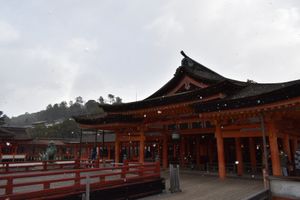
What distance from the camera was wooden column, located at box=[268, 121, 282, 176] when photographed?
11922 millimetres

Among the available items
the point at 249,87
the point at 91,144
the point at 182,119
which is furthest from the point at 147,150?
the point at 249,87

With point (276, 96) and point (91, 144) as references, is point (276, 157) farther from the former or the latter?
point (91, 144)

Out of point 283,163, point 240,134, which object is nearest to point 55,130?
point 240,134

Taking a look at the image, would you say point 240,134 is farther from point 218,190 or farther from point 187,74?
point 187,74

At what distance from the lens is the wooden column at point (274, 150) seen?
39.1 feet

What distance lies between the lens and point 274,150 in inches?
475

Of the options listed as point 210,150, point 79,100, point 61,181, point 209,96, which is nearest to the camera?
point 61,181

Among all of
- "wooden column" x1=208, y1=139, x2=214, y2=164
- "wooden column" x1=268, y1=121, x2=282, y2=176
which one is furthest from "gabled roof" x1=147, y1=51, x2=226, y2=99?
"wooden column" x1=208, y1=139, x2=214, y2=164

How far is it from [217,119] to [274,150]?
3.47 metres

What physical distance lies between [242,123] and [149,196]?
22.1ft

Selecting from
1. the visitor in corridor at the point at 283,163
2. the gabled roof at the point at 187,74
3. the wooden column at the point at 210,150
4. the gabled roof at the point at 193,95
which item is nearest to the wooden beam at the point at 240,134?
the visitor in corridor at the point at 283,163

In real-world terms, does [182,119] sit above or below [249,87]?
below

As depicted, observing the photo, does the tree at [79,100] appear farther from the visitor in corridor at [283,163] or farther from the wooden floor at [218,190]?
the visitor in corridor at [283,163]

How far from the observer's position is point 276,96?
35.9 ft
